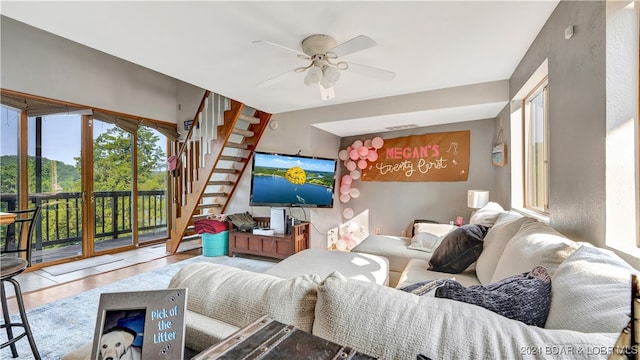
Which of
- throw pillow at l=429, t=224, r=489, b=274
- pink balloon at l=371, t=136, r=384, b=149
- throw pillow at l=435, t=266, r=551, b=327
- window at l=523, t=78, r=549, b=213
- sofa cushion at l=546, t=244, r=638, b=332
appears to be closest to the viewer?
sofa cushion at l=546, t=244, r=638, b=332

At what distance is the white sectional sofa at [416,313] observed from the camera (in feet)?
1.86

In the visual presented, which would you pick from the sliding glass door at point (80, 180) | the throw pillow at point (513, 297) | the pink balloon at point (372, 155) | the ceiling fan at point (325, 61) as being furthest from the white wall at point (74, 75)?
the throw pillow at point (513, 297)

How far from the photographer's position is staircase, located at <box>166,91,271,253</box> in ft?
12.8

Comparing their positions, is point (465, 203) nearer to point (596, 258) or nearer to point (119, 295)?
point (596, 258)

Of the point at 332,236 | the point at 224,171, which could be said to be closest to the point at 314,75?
the point at 224,171

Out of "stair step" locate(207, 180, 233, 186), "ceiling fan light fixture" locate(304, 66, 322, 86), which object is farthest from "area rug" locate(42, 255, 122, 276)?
"ceiling fan light fixture" locate(304, 66, 322, 86)

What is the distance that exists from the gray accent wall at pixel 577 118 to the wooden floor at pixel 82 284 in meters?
4.25

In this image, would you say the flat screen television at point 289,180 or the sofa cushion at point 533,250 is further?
the flat screen television at point 289,180

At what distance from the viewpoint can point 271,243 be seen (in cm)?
380

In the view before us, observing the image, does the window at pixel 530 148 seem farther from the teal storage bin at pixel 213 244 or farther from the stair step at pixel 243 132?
the teal storage bin at pixel 213 244

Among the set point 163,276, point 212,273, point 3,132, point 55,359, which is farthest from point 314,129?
point 3,132

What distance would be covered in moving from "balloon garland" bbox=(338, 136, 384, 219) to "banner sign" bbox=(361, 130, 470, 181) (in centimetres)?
14

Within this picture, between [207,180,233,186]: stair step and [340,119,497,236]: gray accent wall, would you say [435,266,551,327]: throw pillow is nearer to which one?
[340,119,497,236]: gray accent wall

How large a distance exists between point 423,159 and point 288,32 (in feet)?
9.86
